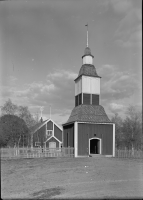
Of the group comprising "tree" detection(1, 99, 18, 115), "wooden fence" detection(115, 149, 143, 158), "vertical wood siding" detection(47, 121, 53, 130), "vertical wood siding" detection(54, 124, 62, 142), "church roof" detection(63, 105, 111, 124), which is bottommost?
"wooden fence" detection(115, 149, 143, 158)

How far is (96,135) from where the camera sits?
24531 mm

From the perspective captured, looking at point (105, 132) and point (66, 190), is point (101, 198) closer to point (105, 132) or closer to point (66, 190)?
point (66, 190)

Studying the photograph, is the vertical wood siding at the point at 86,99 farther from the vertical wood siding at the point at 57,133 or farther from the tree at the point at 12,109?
the vertical wood siding at the point at 57,133

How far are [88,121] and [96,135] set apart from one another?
1.99m

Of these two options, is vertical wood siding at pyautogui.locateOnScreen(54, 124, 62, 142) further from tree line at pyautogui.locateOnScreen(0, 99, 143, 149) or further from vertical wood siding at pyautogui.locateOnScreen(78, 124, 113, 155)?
vertical wood siding at pyautogui.locateOnScreen(78, 124, 113, 155)

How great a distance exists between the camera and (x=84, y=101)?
26.5 m

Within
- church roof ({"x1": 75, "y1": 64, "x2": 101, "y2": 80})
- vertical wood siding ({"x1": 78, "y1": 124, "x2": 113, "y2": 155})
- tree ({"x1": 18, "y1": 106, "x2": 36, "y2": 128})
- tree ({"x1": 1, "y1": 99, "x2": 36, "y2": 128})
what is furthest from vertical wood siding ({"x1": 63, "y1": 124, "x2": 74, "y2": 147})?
tree ({"x1": 1, "y1": 99, "x2": 36, "y2": 128})

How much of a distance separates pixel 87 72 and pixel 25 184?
1987 centimetres

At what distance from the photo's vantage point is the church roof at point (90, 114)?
24.8 m

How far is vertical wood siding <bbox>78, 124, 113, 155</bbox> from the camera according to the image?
78.2 feet

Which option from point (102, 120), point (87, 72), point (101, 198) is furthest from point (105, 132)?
point (101, 198)

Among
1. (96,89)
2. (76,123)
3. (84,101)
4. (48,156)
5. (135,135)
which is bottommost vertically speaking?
(48,156)

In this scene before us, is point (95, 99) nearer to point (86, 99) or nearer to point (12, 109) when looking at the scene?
point (86, 99)

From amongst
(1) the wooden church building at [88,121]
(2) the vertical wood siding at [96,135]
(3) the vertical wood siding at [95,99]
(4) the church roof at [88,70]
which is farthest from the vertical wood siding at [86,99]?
(2) the vertical wood siding at [96,135]
